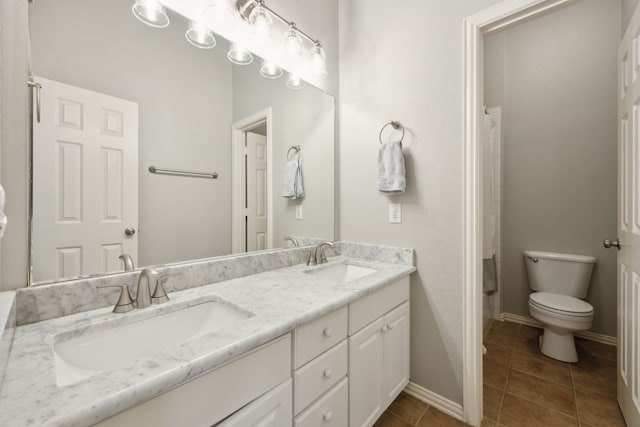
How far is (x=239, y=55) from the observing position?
1.27 metres

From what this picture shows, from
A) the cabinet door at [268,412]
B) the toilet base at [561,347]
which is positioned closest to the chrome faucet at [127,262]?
the cabinet door at [268,412]

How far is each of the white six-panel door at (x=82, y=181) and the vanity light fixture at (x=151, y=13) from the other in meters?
0.33

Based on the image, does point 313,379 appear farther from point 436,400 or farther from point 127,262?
point 436,400

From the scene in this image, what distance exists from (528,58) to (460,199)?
209 cm

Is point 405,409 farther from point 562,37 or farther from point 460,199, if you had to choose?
point 562,37

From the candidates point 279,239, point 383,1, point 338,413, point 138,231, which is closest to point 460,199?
point 279,239

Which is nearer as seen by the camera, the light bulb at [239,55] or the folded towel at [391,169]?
the light bulb at [239,55]

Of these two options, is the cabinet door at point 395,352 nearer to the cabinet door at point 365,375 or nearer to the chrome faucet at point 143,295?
the cabinet door at point 365,375

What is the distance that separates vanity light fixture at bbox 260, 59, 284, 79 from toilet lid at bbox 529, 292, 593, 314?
2.37 meters

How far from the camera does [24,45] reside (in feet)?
2.53

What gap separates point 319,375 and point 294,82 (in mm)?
1506

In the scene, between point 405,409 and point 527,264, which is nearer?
point 405,409

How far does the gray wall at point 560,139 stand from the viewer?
2.10m

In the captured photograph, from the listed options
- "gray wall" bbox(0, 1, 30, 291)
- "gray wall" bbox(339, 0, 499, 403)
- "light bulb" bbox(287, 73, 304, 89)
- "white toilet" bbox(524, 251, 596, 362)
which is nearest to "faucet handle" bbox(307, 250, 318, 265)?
"gray wall" bbox(339, 0, 499, 403)
